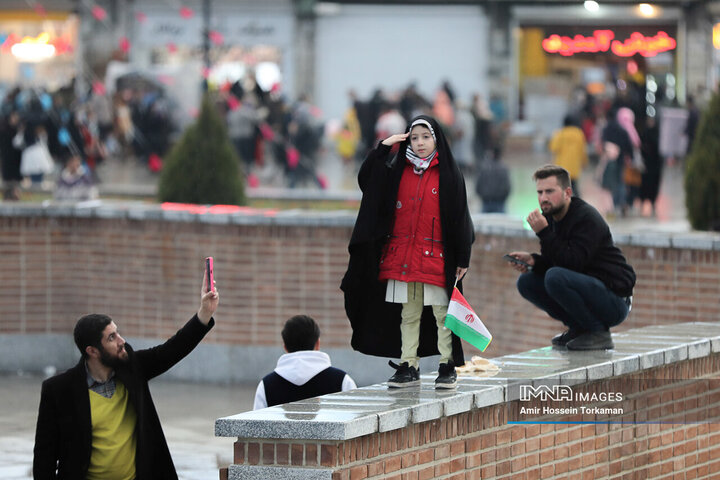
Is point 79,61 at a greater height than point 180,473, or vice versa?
point 79,61

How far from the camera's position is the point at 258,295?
1338 centimetres

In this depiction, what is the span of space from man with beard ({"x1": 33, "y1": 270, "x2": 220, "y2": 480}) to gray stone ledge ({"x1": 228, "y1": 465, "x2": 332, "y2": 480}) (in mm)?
619

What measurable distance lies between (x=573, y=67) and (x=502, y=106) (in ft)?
12.5

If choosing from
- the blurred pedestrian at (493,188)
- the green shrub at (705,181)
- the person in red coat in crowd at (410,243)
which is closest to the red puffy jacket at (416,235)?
the person in red coat in crowd at (410,243)

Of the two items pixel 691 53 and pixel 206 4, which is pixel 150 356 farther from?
pixel 691 53

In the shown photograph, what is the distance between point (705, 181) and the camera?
14008 millimetres

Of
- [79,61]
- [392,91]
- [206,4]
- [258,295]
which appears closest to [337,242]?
[258,295]

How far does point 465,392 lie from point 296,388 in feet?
3.76

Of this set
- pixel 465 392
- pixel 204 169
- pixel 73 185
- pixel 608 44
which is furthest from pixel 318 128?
pixel 465 392

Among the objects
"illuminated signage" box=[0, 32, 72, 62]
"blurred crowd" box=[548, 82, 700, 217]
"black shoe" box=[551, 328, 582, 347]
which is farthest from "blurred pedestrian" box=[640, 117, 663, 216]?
"illuminated signage" box=[0, 32, 72, 62]

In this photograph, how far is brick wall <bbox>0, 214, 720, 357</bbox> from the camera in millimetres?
12516

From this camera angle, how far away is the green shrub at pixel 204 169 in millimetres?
16000

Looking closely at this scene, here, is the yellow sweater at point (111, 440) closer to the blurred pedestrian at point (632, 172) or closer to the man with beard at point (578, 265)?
the man with beard at point (578, 265)

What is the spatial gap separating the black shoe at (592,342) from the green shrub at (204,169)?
337 inches
